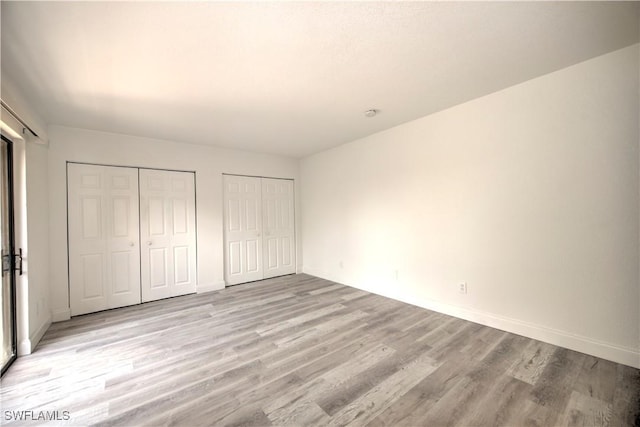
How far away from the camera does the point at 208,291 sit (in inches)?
167

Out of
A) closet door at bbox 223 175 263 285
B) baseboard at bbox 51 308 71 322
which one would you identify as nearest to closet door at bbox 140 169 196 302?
closet door at bbox 223 175 263 285

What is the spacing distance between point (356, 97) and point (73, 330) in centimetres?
418

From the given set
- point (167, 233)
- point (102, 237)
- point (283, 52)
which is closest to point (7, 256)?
point (102, 237)

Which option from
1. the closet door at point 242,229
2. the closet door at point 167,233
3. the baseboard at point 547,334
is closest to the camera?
the baseboard at point 547,334

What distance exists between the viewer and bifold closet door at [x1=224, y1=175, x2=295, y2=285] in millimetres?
4602

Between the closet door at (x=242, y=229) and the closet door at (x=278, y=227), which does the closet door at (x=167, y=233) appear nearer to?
the closet door at (x=242, y=229)

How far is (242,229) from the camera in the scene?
4.73m

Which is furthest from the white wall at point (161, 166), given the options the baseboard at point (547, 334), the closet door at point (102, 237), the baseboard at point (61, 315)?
the baseboard at point (547, 334)

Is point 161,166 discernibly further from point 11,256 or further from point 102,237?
point 11,256

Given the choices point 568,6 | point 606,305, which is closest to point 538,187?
point 606,305

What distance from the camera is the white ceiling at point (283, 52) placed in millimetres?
1528

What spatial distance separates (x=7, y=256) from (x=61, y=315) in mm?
1313

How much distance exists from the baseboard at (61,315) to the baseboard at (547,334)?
15.1 ft

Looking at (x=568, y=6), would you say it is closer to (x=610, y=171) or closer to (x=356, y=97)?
(x=610, y=171)
